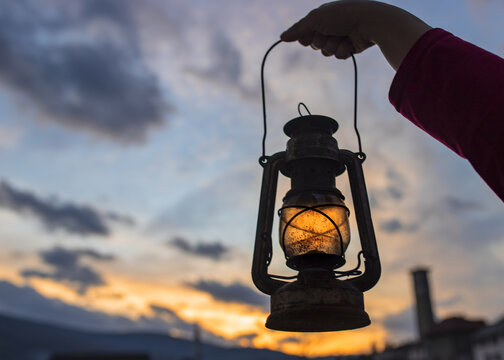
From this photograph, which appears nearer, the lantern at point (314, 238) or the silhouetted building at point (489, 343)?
the lantern at point (314, 238)

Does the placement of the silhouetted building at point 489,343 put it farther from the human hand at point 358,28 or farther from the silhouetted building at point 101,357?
the silhouetted building at point 101,357

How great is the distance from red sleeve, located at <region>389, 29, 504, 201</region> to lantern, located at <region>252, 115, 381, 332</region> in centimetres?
105

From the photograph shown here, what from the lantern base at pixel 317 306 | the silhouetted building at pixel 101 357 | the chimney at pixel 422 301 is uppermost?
the chimney at pixel 422 301

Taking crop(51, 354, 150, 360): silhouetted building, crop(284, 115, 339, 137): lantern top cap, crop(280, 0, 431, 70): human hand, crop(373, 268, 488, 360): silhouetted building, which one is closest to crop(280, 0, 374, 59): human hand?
crop(280, 0, 431, 70): human hand

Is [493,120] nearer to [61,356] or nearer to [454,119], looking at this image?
[454,119]

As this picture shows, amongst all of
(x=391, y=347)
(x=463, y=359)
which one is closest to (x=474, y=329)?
(x=463, y=359)

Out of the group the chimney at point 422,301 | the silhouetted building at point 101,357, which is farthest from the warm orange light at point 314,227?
the silhouetted building at point 101,357

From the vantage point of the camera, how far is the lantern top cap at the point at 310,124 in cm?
229

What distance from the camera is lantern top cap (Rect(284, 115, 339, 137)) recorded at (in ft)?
7.50

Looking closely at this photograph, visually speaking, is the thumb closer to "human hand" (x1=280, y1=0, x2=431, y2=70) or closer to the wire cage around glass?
"human hand" (x1=280, y1=0, x2=431, y2=70)

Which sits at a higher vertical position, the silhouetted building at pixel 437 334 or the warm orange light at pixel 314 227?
the silhouetted building at pixel 437 334

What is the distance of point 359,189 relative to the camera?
2186 mm

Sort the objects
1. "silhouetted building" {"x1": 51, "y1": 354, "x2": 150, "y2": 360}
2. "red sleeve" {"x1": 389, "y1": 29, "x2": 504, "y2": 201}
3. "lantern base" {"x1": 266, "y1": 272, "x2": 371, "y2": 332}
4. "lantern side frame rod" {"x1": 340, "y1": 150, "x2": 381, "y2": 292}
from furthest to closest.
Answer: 1. "silhouetted building" {"x1": 51, "y1": 354, "x2": 150, "y2": 360}
2. "lantern side frame rod" {"x1": 340, "y1": 150, "x2": 381, "y2": 292}
3. "lantern base" {"x1": 266, "y1": 272, "x2": 371, "y2": 332}
4. "red sleeve" {"x1": 389, "y1": 29, "x2": 504, "y2": 201}

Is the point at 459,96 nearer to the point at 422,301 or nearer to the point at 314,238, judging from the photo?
the point at 314,238
